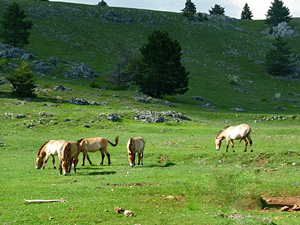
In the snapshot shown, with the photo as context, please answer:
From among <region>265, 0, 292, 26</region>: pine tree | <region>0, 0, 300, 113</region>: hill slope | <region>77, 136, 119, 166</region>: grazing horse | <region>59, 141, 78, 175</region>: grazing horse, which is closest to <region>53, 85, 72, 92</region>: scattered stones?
<region>0, 0, 300, 113</region>: hill slope

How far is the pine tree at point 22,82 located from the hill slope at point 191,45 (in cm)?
1809

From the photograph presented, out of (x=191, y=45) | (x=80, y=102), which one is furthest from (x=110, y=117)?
(x=191, y=45)

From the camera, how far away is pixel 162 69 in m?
79.2

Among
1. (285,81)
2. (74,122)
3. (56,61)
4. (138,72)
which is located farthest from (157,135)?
(285,81)

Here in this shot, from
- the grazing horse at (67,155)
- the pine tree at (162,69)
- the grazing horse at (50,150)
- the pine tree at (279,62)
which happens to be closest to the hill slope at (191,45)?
the pine tree at (279,62)

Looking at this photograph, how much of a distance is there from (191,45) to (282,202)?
12011cm

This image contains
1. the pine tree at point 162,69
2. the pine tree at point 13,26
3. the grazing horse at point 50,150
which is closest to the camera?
the grazing horse at point 50,150

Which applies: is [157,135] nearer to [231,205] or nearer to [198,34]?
[231,205]

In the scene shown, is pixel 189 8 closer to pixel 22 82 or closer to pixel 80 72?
pixel 80 72

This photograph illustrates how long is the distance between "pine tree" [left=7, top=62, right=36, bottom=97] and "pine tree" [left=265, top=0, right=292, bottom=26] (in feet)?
447

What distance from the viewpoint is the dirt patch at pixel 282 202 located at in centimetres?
1507

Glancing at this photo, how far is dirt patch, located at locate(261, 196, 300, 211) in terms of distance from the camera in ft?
49.4

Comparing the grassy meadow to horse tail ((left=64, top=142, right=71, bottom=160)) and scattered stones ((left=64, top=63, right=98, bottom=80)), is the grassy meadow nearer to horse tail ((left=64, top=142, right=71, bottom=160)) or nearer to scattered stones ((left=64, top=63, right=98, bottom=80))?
horse tail ((left=64, top=142, right=71, bottom=160))

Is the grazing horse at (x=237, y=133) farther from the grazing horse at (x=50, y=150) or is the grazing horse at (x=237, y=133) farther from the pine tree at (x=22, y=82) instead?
the pine tree at (x=22, y=82)
